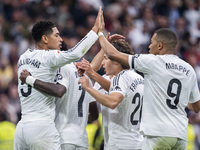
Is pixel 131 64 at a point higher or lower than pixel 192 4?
lower

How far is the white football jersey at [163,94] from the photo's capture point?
5.38 meters

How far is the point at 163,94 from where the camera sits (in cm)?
540

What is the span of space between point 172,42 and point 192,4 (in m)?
11.1

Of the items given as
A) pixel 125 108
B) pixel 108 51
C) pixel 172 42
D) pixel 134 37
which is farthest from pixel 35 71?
pixel 134 37

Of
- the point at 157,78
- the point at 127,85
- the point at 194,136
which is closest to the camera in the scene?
the point at 157,78

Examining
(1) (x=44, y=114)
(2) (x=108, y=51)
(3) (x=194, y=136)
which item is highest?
(2) (x=108, y=51)

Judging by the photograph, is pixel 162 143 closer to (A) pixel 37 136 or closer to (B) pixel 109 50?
(B) pixel 109 50

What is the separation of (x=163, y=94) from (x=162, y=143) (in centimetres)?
64

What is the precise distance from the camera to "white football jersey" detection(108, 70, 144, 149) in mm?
6031

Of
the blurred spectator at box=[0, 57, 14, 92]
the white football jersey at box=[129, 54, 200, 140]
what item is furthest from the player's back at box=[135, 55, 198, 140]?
the blurred spectator at box=[0, 57, 14, 92]

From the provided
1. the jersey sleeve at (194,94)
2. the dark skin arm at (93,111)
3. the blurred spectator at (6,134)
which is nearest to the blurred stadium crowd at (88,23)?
the blurred spectator at (6,134)

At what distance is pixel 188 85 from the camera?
5551 mm

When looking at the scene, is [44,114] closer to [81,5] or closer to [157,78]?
[157,78]

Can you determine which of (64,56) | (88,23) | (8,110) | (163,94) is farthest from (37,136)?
(88,23)
